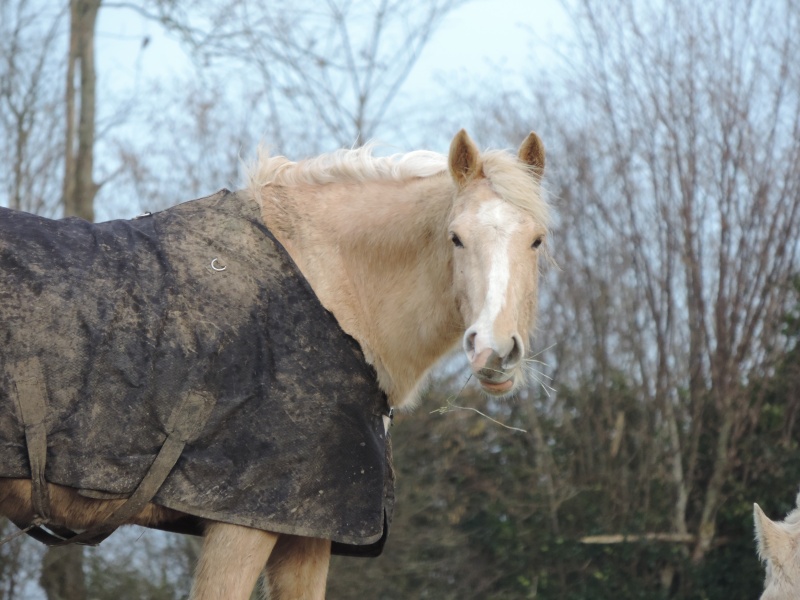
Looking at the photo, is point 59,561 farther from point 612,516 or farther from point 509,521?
point 612,516

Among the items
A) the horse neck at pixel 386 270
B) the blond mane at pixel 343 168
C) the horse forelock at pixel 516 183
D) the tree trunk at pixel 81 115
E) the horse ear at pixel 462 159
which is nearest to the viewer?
the horse forelock at pixel 516 183

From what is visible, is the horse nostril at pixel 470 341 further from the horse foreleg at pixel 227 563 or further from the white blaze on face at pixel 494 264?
the horse foreleg at pixel 227 563

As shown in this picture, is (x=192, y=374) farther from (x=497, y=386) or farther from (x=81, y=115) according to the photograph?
(x=81, y=115)

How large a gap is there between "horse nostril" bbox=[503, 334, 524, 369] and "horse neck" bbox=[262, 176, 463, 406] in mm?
495

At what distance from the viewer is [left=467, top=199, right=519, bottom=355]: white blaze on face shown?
3.37m

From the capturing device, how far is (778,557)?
4137 mm

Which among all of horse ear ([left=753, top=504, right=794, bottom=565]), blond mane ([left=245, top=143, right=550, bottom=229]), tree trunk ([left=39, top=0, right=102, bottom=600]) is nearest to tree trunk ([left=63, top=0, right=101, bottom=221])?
tree trunk ([left=39, top=0, right=102, bottom=600])

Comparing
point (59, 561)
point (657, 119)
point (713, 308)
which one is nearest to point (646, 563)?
point (713, 308)

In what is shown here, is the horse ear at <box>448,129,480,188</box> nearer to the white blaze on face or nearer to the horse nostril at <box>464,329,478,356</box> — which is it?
the white blaze on face

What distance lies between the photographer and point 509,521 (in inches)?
357

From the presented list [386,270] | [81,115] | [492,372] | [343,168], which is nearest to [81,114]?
Result: [81,115]

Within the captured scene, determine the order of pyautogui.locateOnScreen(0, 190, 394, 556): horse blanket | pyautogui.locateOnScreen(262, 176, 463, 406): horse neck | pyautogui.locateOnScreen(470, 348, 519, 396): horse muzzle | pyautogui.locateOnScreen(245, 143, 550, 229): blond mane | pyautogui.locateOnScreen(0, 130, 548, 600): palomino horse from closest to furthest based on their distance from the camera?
pyautogui.locateOnScreen(470, 348, 519, 396): horse muzzle < pyautogui.locateOnScreen(0, 190, 394, 556): horse blanket < pyautogui.locateOnScreen(0, 130, 548, 600): palomino horse < pyautogui.locateOnScreen(262, 176, 463, 406): horse neck < pyautogui.locateOnScreen(245, 143, 550, 229): blond mane

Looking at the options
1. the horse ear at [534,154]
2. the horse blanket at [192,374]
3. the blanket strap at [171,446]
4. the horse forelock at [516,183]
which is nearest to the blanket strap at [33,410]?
the horse blanket at [192,374]

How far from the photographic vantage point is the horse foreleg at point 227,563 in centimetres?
358
